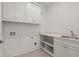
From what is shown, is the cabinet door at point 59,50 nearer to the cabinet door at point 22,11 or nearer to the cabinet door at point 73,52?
the cabinet door at point 73,52

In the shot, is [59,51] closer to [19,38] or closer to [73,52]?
[73,52]

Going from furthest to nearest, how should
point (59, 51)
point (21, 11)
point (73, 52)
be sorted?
1. point (21, 11)
2. point (59, 51)
3. point (73, 52)

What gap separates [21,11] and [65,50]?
1.92 m

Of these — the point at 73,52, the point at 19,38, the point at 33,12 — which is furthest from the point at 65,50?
the point at 33,12

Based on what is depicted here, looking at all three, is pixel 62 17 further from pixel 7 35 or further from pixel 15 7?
pixel 7 35

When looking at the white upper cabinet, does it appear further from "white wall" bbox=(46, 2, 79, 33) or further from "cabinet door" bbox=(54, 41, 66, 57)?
"cabinet door" bbox=(54, 41, 66, 57)

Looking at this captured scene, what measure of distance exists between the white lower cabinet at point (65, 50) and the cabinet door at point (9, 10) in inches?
66.2

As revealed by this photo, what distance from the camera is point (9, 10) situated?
1.95m

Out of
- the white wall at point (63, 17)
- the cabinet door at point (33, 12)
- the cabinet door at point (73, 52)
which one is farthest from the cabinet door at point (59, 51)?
the cabinet door at point (33, 12)

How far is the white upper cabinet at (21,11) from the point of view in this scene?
1905mm

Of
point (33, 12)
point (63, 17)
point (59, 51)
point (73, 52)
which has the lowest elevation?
point (59, 51)

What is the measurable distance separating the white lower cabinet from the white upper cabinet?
1407mm

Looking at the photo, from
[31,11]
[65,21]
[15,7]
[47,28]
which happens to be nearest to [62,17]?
[65,21]

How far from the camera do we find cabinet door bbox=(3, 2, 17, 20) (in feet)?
6.07
